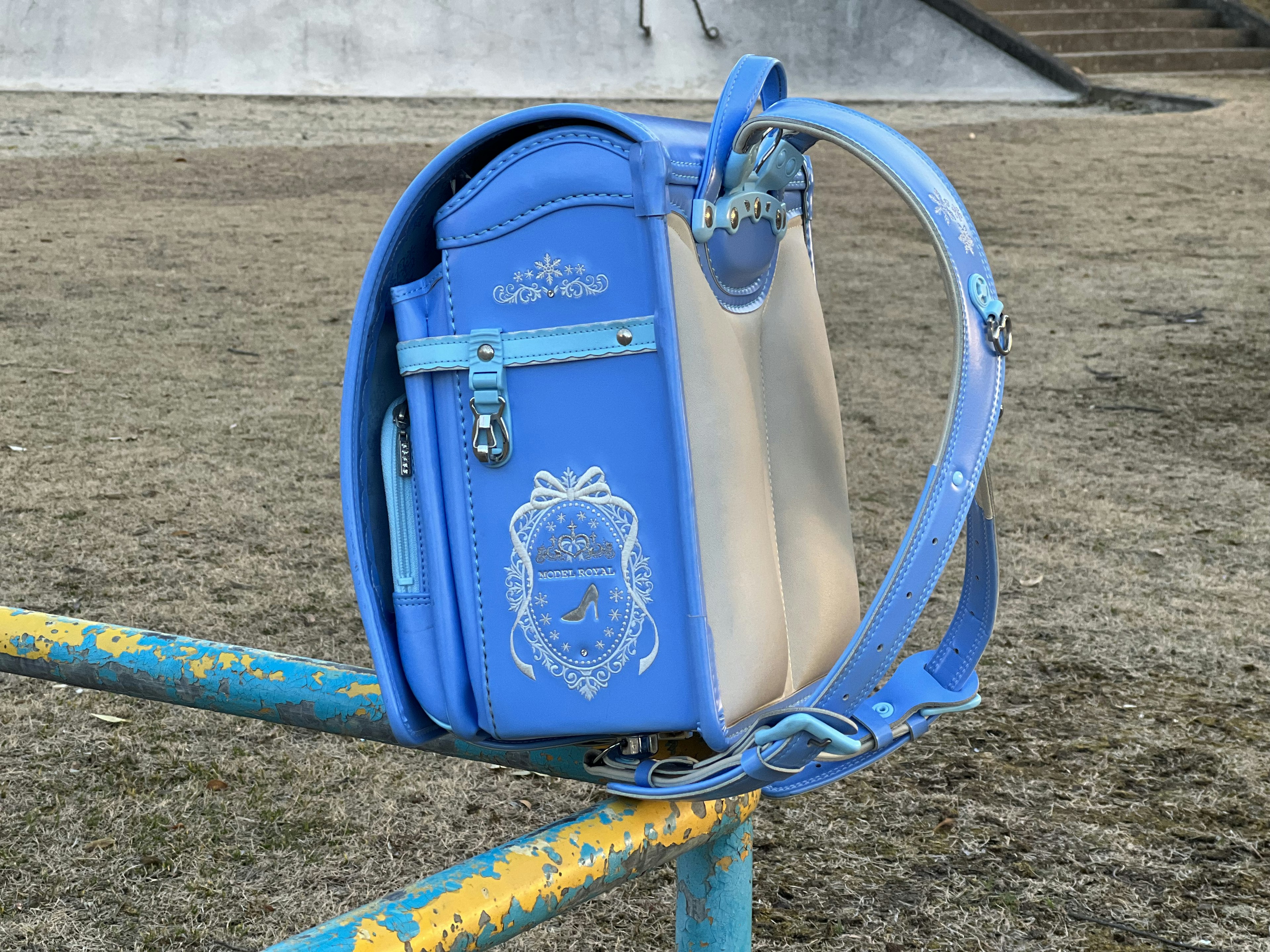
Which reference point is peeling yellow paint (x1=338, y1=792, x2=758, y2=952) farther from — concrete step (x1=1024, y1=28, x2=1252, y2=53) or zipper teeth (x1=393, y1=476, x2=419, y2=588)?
concrete step (x1=1024, y1=28, x2=1252, y2=53)

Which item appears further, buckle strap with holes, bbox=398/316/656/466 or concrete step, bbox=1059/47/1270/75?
concrete step, bbox=1059/47/1270/75

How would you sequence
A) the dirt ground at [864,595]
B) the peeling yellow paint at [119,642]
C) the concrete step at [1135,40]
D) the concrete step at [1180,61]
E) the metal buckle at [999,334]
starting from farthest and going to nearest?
1. the concrete step at [1135,40]
2. the concrete step at [1180,61]
3. the dirt ground at [864,595]
4. the peeling yellow paint at [119,642]
5. the metal buckle at [999,334]

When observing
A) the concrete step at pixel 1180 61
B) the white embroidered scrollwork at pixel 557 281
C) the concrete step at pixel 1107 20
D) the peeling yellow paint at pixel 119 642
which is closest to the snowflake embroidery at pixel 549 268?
the white embroidered scrollwork at pixel 557 281

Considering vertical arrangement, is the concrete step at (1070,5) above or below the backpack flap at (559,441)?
above

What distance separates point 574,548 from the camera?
3.56ft

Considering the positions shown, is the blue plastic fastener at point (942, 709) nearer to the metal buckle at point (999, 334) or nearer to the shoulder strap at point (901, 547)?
the shoulder strap at point (901, 547)

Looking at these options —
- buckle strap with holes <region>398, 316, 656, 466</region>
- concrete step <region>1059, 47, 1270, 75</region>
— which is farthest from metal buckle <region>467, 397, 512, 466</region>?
concrete step <region>1059, 47, 1270, 75</region>

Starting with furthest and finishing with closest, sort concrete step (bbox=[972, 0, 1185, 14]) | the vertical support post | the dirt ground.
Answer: concrete step (bbox=[972, 0, 1185, 14]) < the dirt ground < the vertical support post

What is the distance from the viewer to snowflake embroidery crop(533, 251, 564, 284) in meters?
1.07

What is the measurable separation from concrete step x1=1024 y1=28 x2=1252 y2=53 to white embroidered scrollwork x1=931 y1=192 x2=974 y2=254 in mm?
13270

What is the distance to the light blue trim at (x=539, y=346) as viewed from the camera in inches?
41.6

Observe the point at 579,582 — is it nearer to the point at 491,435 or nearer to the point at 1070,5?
the point at 491,435

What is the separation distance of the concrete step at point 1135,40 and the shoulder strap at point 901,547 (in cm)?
1328

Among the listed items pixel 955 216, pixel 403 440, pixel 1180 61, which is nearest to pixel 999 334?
pixel 955 216
